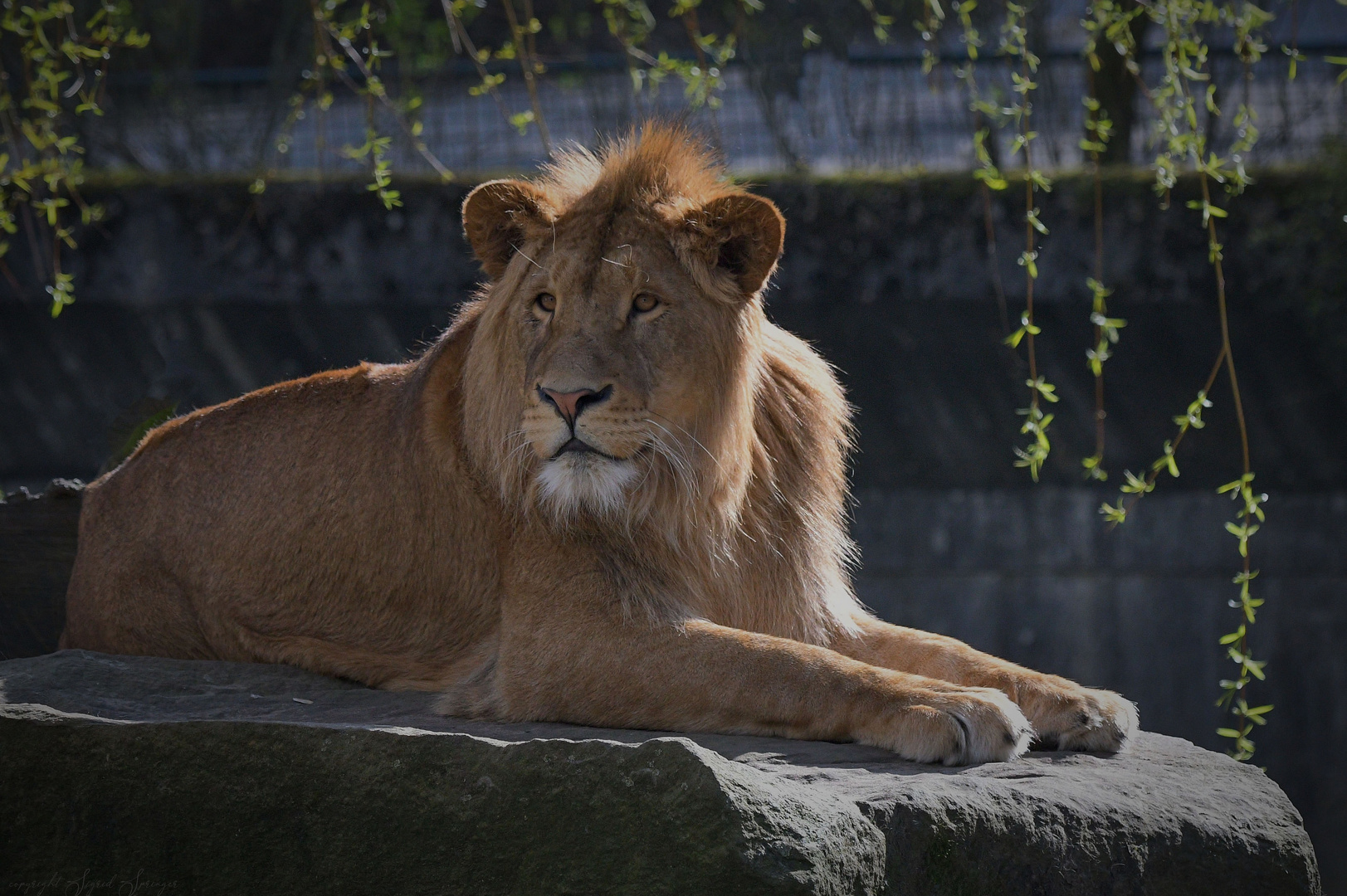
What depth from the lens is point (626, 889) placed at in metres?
2.90

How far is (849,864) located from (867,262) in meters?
7.14

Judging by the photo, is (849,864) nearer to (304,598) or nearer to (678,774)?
(678,774)

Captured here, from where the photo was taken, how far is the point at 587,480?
3.89m

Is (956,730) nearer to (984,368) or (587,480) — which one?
(587,480)

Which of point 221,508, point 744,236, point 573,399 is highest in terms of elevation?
point 744,236

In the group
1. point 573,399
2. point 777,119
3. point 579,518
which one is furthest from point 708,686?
point 777,119

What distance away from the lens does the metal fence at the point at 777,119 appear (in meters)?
10.2

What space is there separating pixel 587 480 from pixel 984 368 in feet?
20.0

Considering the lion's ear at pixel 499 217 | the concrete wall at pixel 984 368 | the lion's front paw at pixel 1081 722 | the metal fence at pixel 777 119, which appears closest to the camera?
the lion's front paw at pixel 1081 722

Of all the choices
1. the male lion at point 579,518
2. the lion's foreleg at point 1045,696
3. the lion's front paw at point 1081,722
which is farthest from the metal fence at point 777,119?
the lion's front paw at point 1081,722

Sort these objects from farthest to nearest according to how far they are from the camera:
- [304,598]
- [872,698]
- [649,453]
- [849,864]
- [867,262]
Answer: [867,262], [304,598], [649,453], [872,698], [849,864]

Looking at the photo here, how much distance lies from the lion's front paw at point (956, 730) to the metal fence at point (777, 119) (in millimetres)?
6890

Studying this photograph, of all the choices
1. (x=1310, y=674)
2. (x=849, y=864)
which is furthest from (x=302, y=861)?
(x=1310, y=674)

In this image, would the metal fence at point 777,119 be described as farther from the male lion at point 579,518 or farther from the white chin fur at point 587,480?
the white chin fur at point 587,480
